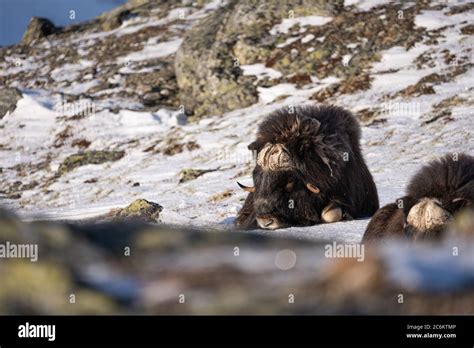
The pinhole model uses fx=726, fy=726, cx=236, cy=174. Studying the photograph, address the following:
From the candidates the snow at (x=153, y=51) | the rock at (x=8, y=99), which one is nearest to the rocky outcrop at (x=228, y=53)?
the snow at (x=153, y=51)

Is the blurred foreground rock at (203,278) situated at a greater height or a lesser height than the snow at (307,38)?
lesser

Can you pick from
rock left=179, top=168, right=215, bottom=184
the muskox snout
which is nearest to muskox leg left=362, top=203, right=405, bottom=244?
the muskox snout

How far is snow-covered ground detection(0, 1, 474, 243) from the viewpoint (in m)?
12.0

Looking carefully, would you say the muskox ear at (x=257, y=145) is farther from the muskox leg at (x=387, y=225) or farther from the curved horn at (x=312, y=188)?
the muskox leg at (x=387, y=225)

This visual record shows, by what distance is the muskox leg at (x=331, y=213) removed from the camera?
7660 millimetres

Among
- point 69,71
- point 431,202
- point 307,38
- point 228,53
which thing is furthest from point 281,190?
point 69,71

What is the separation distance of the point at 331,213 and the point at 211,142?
11770mm

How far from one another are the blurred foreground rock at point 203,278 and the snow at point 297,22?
80.2ft

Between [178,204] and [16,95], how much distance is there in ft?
58.9

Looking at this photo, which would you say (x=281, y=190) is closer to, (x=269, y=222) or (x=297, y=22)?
(x=269, y=222)

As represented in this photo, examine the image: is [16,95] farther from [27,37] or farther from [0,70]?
[27,37]

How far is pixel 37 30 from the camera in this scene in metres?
42.7

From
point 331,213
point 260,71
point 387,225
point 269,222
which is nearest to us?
point 387,225

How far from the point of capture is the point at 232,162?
16.8 m
